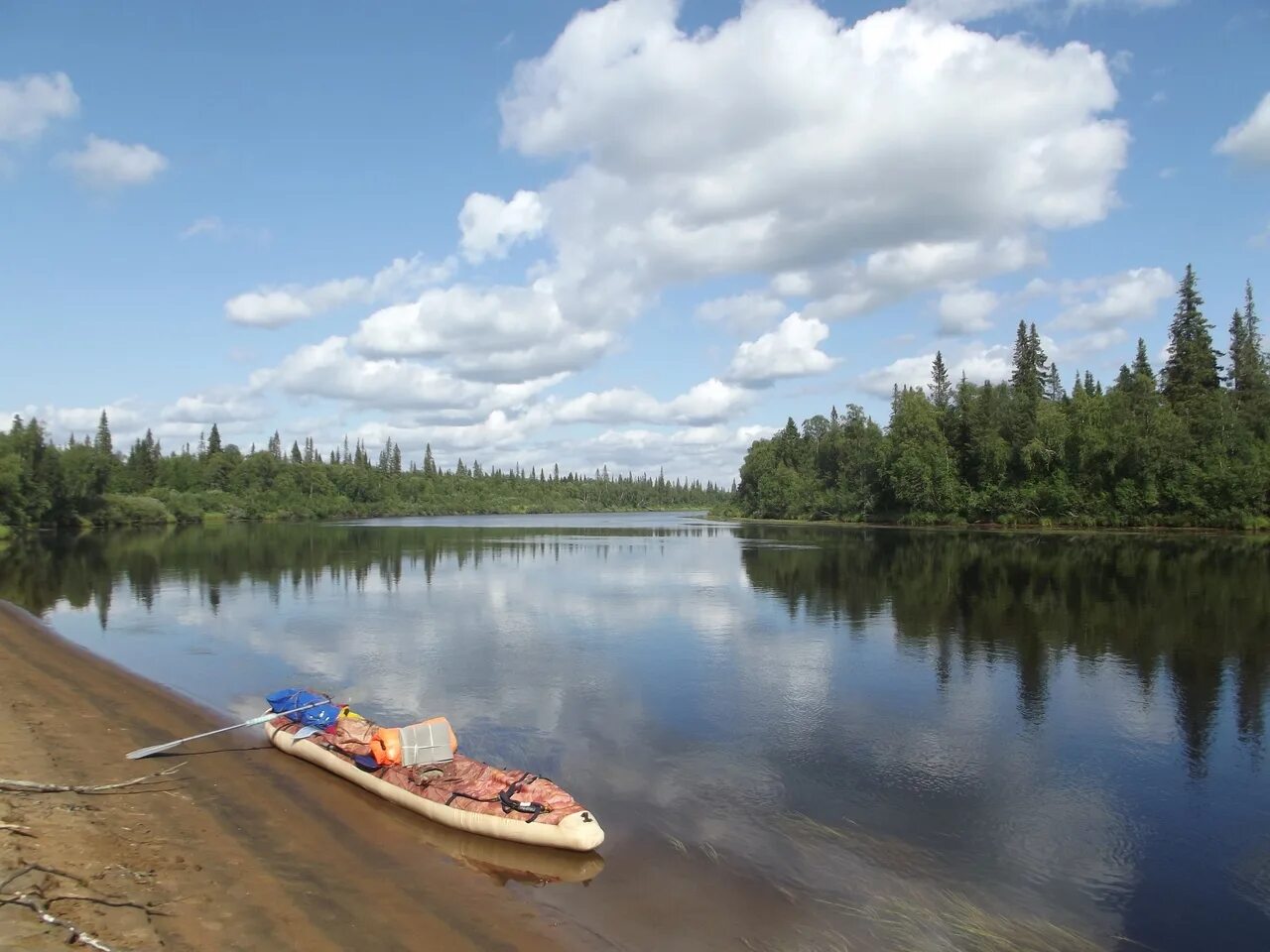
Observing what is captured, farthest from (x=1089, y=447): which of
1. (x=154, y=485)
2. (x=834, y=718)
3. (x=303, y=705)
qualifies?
(x=154, y=485)

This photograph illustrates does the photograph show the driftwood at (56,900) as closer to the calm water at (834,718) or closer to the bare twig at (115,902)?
the bare twig at (115,902)

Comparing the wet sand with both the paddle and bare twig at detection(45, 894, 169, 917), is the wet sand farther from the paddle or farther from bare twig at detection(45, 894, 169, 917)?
the paddle

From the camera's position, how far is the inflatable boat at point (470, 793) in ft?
39.8

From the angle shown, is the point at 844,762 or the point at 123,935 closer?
the point at 123,935

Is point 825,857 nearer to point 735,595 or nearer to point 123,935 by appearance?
point 123,935

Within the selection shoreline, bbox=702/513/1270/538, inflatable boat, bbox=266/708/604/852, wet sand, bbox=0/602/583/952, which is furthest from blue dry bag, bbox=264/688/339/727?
shoreline, bbox=702/513/1270/538

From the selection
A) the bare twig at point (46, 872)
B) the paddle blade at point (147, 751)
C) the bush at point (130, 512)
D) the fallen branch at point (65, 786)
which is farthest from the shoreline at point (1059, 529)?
the bush at point (130, 512)

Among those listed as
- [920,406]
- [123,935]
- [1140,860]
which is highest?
[920,406]

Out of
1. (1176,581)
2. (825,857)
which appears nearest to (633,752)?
(825,857)

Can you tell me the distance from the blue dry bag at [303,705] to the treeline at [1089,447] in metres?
88.1

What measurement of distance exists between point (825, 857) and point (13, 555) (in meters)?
75.7

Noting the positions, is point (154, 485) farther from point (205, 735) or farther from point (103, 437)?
point (205, 735)

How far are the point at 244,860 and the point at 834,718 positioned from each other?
13.6m

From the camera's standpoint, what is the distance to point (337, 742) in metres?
15.4
